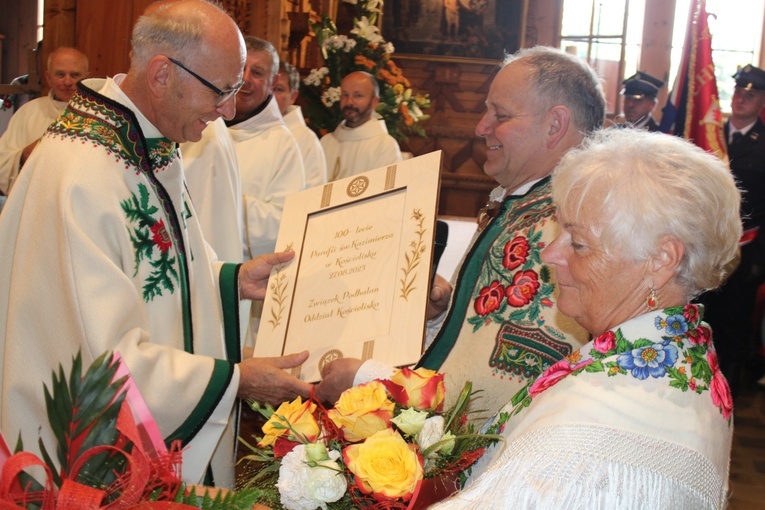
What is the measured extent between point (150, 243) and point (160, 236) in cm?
4

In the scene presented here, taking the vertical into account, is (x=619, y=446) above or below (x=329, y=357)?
above

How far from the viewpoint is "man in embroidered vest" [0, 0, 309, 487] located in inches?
89.6

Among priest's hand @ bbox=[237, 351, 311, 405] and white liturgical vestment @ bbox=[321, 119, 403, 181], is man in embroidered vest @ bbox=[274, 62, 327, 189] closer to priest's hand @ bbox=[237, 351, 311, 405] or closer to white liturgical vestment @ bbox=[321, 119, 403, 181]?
white liturgical vestment @ bbox=[321, 119, 403, 181]

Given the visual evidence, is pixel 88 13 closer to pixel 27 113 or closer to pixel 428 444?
pixel 27 113

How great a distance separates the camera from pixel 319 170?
613 cm

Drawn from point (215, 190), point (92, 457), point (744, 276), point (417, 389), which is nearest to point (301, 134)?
point (215, 190)

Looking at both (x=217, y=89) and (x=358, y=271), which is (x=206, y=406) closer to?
(x=358, y=271)

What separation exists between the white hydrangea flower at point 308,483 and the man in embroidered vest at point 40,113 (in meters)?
4.48

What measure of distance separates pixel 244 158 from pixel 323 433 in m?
3.63

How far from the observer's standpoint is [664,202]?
1.62 metres

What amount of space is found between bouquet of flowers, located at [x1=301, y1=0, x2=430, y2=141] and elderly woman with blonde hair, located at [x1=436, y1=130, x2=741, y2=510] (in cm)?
562

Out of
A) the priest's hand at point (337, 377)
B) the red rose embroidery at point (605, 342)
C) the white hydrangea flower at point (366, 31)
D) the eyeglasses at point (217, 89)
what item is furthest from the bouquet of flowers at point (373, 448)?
the white hydrangea flower at point (366, 31)

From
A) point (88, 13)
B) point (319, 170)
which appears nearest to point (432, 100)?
point (319, 170)

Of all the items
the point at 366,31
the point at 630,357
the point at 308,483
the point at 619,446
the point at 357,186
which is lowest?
the point at 308,483
